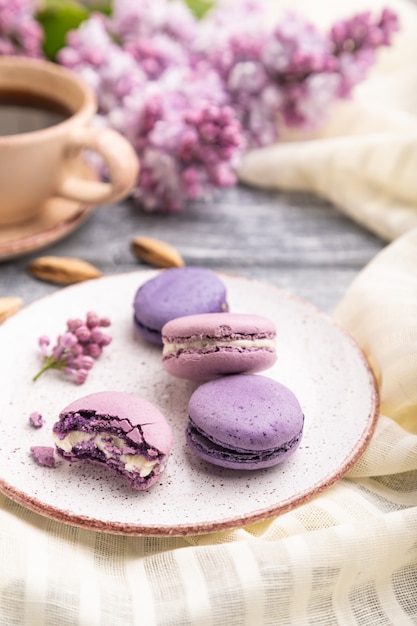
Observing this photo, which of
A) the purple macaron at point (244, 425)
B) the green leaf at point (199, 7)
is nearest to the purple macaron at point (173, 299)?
the purple macaron at point (244, 425)

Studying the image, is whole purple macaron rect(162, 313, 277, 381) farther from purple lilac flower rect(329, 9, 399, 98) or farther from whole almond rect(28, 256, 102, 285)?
purple lilac flower rect(329, 9, 399, 98)

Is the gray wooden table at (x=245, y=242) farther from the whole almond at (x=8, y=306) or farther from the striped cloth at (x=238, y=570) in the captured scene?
the striped cloth at (x=238, y=570)

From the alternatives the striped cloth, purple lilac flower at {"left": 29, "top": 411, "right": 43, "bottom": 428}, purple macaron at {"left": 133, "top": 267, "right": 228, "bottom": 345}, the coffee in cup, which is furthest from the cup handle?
the striped cloth

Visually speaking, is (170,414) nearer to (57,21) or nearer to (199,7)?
(57,21)

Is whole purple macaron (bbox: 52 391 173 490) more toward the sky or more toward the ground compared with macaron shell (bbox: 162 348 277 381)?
more toward the ground

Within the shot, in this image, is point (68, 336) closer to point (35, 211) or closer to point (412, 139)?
point (35, 211)
